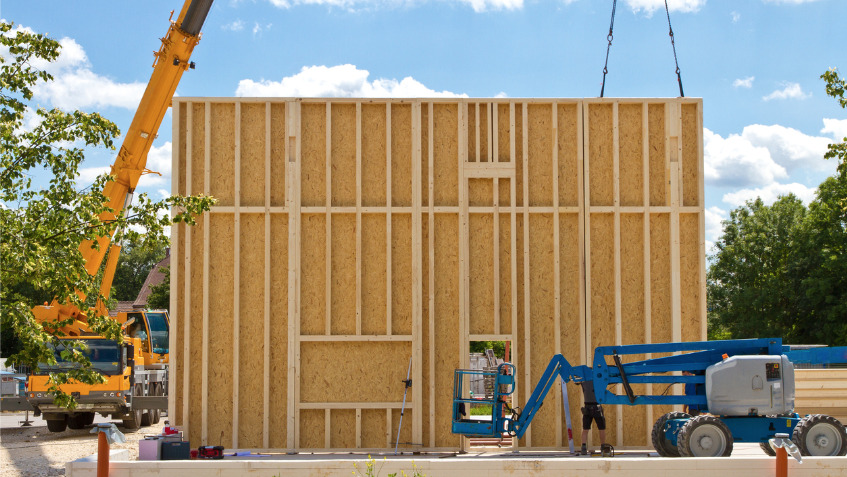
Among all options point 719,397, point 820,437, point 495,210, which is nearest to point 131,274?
point 495,210

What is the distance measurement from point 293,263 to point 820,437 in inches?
319

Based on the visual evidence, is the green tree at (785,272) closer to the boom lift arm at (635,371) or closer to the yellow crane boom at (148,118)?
the boom lift arm at (635,371)

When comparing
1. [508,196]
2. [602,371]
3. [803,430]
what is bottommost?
[803,430]

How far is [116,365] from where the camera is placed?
17859 millimetres

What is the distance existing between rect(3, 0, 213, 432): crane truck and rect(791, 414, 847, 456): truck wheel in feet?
36.9

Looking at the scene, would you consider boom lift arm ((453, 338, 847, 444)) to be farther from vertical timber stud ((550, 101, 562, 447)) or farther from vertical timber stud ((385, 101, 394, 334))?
vertical timber stud ((385, 101, 394, 334))

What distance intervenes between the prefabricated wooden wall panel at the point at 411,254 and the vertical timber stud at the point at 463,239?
3 cm

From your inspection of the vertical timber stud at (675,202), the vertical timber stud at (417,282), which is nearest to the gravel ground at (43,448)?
the vertical timber stud at (417,282)

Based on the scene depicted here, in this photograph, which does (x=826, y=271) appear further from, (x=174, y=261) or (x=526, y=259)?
(x=174, y=261)

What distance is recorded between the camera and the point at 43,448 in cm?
1566

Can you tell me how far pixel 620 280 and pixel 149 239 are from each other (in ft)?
24.8

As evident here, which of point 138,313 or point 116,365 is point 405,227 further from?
point 138,313

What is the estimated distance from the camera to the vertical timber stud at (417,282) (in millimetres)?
12875

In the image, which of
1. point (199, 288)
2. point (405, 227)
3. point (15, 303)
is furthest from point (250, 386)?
point (15, 303)
